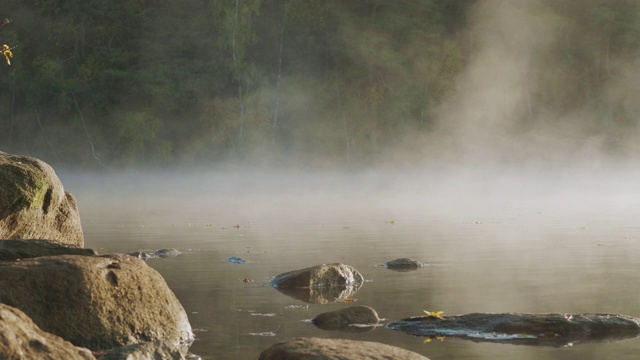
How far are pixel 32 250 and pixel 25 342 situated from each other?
10.7 ft

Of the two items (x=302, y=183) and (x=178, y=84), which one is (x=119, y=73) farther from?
(x=302, y=183)

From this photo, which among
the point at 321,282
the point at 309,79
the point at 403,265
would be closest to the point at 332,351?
the point at 321,282

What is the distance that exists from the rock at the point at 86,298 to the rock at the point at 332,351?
3.99 feet

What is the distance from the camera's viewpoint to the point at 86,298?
24.6 feet

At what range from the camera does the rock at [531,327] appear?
8094 millimetres

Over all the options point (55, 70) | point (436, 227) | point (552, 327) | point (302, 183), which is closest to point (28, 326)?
point (552, 327)

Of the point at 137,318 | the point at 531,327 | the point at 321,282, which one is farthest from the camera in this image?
the point at 321,282

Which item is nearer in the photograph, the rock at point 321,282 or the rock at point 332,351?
the rock at point 332,351

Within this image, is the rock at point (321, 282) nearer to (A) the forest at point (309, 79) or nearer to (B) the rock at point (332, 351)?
(B) the rock at point (332, 351)

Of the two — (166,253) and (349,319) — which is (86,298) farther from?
(166,253)

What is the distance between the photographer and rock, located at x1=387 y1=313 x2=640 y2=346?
8.09m

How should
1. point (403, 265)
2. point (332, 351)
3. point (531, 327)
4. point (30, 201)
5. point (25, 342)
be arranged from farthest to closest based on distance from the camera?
point (403, 265) → point (30, 201) → point (531, 327) → point (332, 351) → point (25, 342)

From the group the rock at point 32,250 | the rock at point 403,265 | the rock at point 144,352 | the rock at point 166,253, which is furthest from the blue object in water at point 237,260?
the rock at point 144,352

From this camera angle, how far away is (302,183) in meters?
45.4
